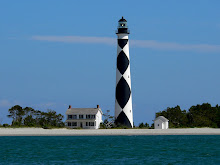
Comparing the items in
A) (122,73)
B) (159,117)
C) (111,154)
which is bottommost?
(111,154)

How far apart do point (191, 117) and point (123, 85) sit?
15.8 meters

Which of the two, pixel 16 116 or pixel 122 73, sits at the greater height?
pixel 122 73

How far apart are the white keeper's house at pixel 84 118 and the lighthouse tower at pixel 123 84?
19.5 feet

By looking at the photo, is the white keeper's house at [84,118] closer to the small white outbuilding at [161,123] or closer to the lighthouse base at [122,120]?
the lighthouse base at [122,120]

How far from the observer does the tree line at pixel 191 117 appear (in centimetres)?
7350

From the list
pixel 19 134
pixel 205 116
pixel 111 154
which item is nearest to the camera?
pixel 111 154

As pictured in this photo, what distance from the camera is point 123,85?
64438 millimetres

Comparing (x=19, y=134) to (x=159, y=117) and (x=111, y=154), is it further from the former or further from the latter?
(x=111, y=154)

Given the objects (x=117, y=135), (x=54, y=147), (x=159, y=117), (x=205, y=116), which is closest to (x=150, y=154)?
(x=54, y=147)

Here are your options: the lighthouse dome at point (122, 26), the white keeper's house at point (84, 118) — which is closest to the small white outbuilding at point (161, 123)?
the white keeper's house at point (84, 118)

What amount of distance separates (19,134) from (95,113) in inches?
490

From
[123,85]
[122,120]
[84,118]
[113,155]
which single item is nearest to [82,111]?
[84,118]

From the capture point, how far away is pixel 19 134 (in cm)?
6325

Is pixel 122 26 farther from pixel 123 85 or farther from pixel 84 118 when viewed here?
pixel 84 118
